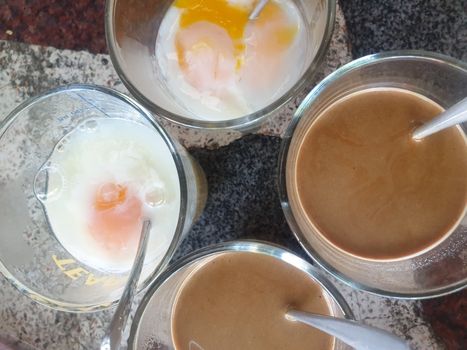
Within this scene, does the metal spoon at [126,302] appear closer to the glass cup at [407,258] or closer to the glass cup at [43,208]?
the glass cup at [43,208]

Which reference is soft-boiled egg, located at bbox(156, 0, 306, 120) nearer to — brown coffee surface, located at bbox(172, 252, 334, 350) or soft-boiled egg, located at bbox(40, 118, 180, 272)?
soft-boiled egg, located at bbox(40, 118, 180, 272)

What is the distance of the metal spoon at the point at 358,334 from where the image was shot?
Answer: 70cm

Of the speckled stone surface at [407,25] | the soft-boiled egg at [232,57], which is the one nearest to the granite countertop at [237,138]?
the speckled stone surface at [407,25]

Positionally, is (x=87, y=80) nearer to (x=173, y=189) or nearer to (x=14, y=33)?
(x=14, y=33)

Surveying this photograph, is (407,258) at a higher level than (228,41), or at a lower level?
lower

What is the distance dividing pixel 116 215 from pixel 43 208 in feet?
0.36

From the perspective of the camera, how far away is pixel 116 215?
2.93 feet

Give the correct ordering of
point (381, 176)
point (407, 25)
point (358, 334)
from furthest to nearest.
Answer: point (407, 25)
point (381, 176)
point (358, 334)

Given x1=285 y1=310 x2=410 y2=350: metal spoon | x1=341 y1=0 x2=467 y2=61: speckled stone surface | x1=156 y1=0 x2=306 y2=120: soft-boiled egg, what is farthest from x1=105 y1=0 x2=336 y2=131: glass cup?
x1=285 y1=310 x2=410 y2=350: metal spoon

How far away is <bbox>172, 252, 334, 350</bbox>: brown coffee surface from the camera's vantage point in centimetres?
85

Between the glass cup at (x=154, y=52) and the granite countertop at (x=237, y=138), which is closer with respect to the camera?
the glass cup at (x=154, y=52)

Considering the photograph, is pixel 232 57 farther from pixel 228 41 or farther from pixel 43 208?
pixel 43 208

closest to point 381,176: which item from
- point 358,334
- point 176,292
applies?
point 358,334

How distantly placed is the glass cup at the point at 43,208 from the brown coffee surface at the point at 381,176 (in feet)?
0.62
